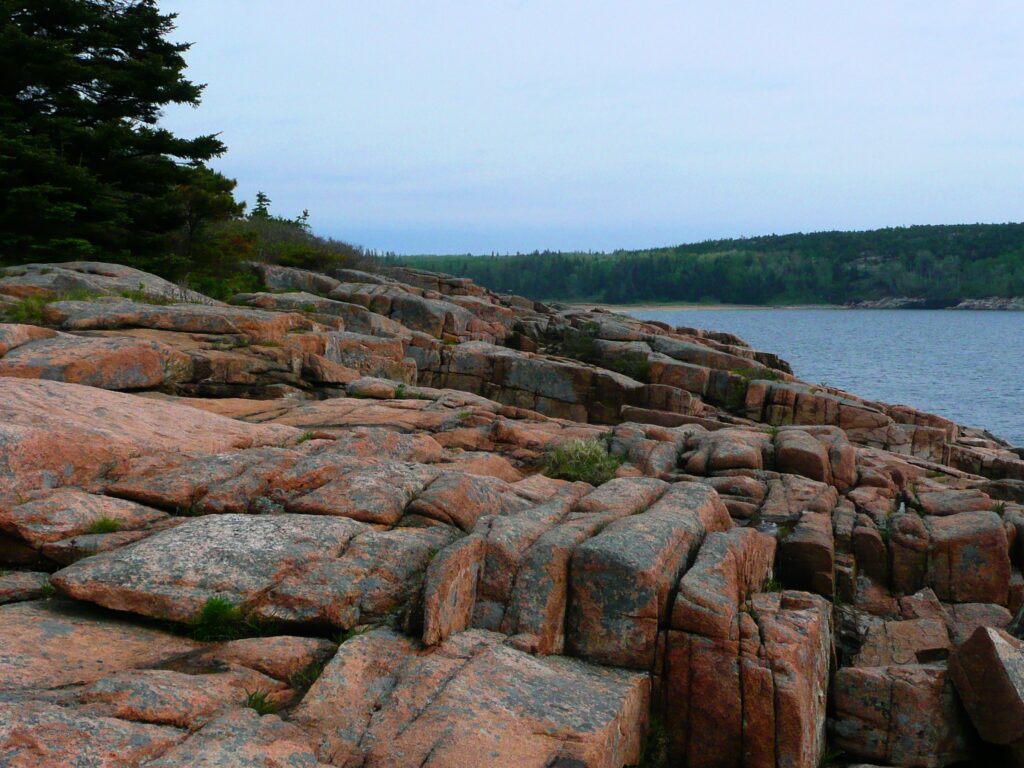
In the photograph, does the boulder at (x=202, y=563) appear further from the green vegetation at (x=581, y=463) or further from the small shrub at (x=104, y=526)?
the green vegetation at (x=581, y=463)

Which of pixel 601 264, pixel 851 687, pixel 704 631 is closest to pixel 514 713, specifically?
pixel 704 631

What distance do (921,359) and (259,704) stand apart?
3336 inches

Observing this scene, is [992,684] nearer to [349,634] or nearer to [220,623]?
[349,634]

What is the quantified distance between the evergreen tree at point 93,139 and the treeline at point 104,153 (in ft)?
0.14

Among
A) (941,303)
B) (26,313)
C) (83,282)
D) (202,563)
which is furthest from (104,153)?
(941,303)

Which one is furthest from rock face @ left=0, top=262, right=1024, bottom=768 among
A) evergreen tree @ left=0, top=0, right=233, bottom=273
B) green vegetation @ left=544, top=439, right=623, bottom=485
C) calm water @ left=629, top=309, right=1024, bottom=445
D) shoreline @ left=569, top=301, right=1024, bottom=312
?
shoreline @ left=569, top=301, right=1024, bottom=312

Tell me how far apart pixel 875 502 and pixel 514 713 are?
10.7 meters

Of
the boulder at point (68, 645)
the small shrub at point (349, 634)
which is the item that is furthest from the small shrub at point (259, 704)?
the small shrub at point (349, 634)

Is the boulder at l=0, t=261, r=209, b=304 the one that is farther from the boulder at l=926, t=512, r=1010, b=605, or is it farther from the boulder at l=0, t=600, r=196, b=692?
the boulder at l=926, t=512, r=1010, b=605

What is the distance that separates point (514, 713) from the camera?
6.48 m

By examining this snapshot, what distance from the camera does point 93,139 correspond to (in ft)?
91.2

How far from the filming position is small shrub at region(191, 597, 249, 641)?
7.15 meters

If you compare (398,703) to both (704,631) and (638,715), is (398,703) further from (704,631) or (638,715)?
(704,631)

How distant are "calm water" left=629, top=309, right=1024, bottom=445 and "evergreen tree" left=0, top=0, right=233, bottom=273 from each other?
4060 centimetres
